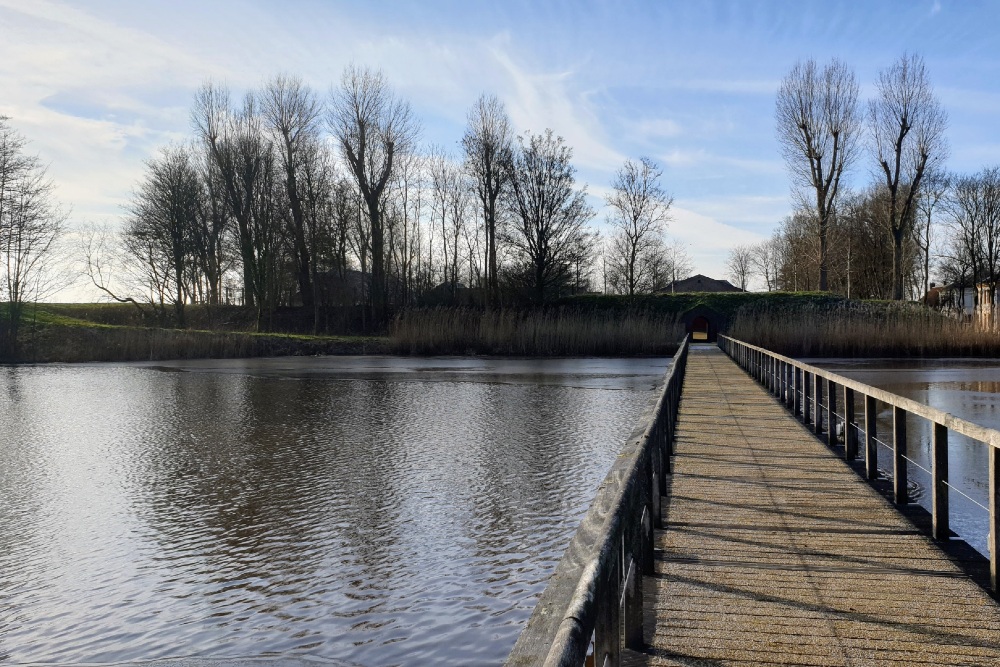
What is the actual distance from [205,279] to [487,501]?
136ft

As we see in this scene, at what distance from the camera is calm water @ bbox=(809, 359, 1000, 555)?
248 inches

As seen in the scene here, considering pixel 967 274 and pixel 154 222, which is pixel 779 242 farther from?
pixel 154 222

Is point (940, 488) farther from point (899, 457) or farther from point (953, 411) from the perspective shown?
point (953, 411)

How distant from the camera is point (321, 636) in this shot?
13.6 feet

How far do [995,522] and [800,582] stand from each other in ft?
2.82

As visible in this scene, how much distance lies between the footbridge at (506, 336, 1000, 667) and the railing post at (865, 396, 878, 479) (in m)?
0.01

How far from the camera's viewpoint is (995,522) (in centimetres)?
366

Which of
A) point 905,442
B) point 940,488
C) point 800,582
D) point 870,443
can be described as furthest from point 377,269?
point 800,582

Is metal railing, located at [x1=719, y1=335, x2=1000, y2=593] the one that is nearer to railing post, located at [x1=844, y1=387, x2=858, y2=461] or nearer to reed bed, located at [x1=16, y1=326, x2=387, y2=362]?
railing post, located at [x1=844, y1=387, x2=858, y2=461]

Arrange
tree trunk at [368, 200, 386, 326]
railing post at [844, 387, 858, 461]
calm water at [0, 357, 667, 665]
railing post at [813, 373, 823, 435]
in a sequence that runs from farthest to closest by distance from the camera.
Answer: tree trunk at [368, 200, 386, 326] → railing post at [813, 373, 823, 435] → railing post at [844, 387, 858, 461] → calm water at [0, 357, 667, 665]

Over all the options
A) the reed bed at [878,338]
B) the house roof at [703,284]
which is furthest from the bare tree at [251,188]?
the house roof at [703,284]

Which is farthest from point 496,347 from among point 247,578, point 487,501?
point 247,578

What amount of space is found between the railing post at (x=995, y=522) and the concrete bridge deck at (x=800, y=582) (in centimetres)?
10

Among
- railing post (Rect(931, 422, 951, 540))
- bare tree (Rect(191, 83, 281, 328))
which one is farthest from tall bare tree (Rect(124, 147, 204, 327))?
railing post (Rect(931, 422, 951, 540))
